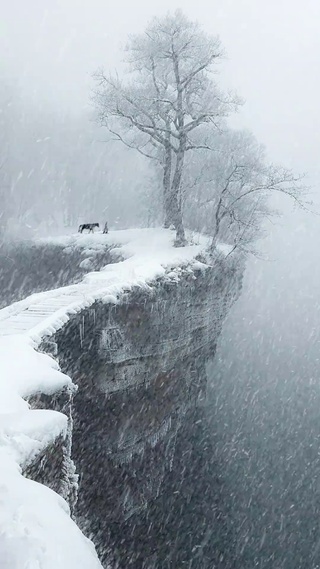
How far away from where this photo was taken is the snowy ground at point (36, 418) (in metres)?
3.09

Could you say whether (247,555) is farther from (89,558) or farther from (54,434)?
(89,558)

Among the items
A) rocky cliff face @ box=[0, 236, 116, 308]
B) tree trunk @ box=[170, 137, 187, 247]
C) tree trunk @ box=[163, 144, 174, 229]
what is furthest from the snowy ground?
tree trunk @ box=[163, 144, 174, 229]

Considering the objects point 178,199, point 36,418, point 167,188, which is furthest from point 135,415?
point 167,188

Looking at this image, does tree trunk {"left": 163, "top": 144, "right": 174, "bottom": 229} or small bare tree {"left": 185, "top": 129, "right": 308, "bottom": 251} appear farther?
tree trunk {"left": 163, "top": 144, "right": 174, "bottom": 229}

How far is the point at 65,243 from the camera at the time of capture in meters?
21.2

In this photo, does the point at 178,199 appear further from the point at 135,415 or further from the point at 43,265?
the point at 135,415

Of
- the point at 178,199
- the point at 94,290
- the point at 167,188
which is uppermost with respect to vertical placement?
the point at 167,188

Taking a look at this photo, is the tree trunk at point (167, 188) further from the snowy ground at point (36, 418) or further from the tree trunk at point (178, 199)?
the snowy ground at point (36, 418)

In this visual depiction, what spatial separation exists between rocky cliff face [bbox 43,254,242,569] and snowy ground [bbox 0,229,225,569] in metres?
0.55

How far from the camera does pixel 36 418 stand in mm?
5145

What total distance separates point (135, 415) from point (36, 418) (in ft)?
24.7

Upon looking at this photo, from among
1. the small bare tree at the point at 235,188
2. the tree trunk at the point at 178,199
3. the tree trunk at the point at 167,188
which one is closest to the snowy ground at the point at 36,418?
the tree trunk at the point at 178,199

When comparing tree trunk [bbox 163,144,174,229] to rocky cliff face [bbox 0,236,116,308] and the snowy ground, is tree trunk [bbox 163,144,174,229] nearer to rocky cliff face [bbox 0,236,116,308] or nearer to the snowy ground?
rocky cliff face [bbox 0,236,116,308]

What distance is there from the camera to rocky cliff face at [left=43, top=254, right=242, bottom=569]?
10656 mm
